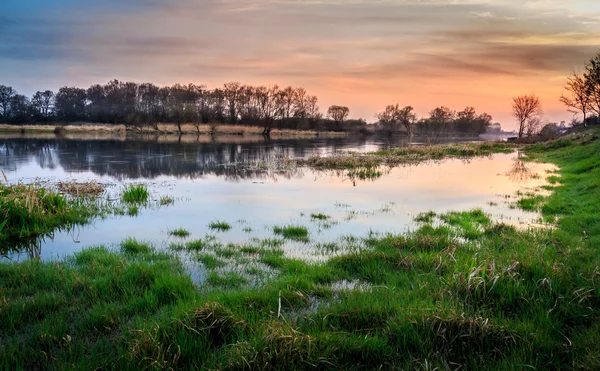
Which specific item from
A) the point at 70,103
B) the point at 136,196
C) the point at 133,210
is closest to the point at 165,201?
the point at 136,196

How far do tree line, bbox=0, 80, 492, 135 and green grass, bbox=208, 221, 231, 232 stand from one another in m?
72.5

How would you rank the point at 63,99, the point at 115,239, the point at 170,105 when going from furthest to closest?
the point at 63,99, the point at 170,105, the point at 115,239

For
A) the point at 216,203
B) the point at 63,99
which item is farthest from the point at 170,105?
the point at 216,203

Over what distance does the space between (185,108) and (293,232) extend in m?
75.0

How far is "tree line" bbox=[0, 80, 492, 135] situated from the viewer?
3241 inches

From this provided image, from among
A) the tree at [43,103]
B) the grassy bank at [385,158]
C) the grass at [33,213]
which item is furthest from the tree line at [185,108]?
the grass at [33,213]

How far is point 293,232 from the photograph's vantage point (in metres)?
8.80

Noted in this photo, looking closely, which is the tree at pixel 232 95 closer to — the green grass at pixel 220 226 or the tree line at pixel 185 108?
the tree line at pixel 185 108

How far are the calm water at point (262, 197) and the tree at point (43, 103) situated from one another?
7276cm

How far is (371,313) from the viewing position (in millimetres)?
4176

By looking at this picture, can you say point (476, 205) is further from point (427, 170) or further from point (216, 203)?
point (427, 170)

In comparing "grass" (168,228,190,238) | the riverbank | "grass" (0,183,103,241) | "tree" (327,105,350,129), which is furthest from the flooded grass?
"tree" (327,105,350,129)

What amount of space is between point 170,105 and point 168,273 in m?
85.6

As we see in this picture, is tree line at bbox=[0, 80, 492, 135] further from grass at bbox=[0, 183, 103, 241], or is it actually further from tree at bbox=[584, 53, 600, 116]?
grass at bbox=[0, 183, 103, 241]
